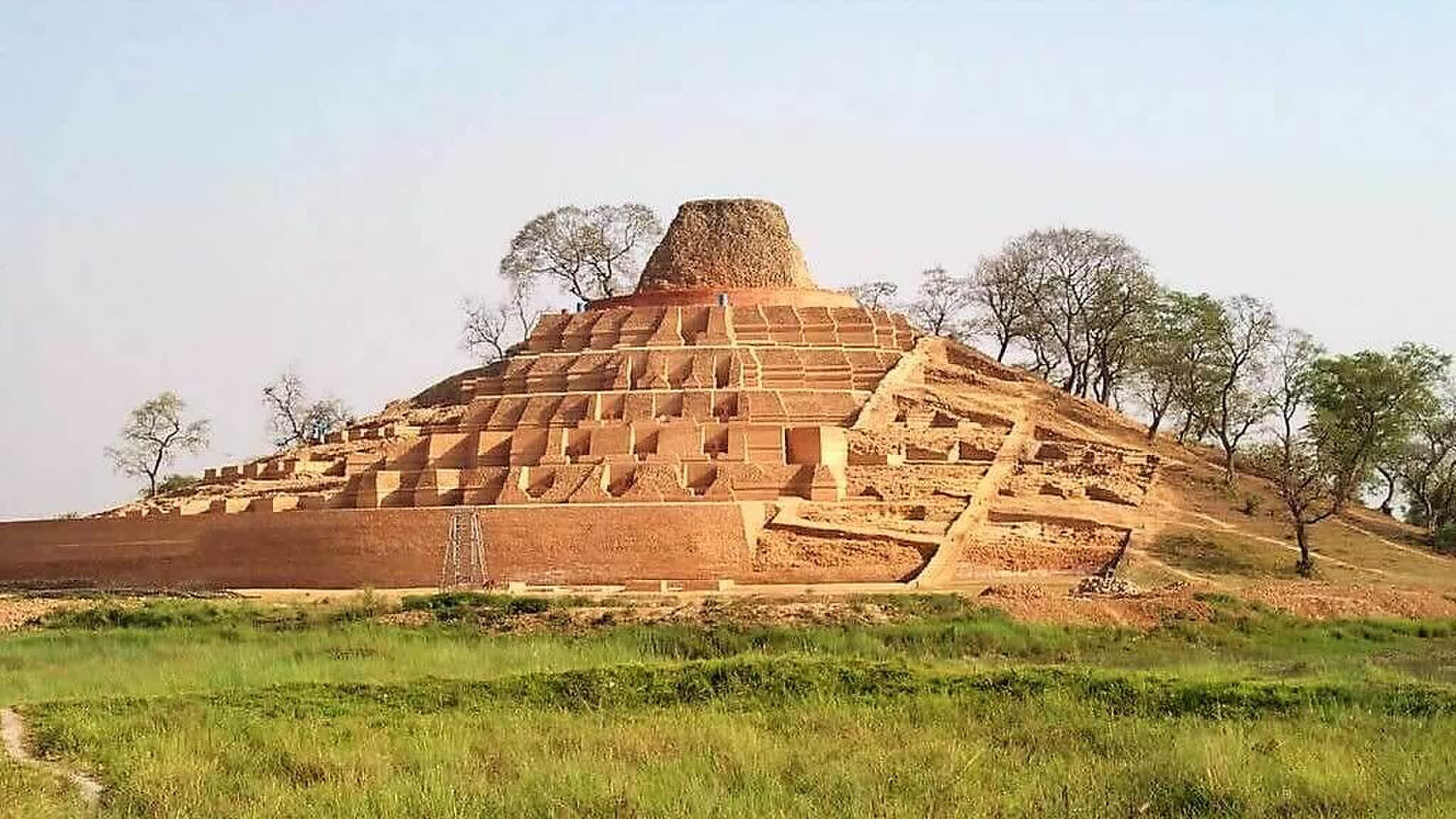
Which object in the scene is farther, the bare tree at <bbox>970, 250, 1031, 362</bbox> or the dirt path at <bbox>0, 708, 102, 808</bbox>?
the bare tree at <bbox>970, 250, 1031, 362</bbox>

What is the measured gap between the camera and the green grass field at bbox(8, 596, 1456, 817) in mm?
9586

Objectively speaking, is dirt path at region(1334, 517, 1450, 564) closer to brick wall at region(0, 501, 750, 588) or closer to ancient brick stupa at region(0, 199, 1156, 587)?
ancient brick stupa at region(0, 199, 1156, 587)

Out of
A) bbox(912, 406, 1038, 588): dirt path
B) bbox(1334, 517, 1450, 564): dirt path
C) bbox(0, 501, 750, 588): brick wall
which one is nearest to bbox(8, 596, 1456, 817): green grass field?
bbox(912, 406, 1038, 588): dirt path

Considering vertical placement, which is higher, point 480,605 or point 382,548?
point 382,548

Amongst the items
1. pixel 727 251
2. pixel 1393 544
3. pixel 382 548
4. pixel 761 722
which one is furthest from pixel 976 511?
pixel 761 722

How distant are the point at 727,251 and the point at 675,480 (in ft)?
45.4

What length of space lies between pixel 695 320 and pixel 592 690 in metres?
23.3

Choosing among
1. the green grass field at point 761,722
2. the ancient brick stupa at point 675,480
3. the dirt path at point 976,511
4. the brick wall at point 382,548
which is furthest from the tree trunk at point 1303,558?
the brick wall at point 382,548

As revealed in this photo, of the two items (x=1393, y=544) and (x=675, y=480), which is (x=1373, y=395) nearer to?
(x=1393, y=544)

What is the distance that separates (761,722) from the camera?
12430 mm

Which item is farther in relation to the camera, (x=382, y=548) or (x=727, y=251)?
(x=727, y=251)

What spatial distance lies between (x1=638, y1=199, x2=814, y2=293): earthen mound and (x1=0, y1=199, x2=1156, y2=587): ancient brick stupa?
126 cm

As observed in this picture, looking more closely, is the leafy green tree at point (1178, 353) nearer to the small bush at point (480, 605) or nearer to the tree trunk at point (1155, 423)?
the tree trunk at point (1155, 423)

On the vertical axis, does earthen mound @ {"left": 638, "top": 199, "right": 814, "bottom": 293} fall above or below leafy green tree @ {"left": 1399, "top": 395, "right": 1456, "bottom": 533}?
above
